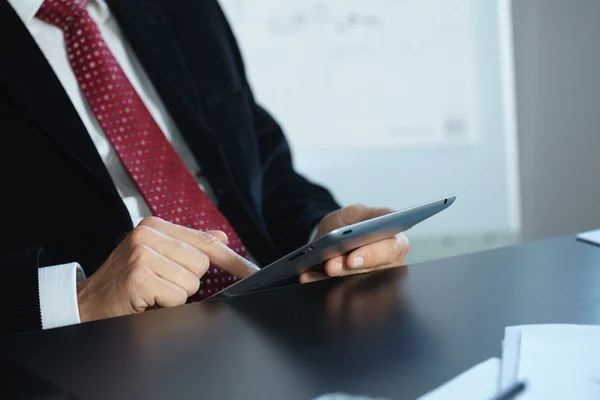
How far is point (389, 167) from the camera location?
7.32 feet

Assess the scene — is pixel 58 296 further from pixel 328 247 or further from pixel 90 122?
pixel 90 122

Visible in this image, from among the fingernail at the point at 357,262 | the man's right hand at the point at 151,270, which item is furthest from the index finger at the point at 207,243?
the fingernail at the point at 357,262

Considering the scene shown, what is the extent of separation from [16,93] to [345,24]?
58.6 inches

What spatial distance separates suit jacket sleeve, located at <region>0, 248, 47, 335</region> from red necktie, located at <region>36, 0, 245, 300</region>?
31 cm

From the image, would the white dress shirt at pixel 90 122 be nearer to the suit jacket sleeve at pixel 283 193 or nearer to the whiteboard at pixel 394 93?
the suit jacket sleeve at pixel 283 193

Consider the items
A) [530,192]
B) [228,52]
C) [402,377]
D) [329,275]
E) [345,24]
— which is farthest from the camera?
[530,192]

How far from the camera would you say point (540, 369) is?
0.42 meters

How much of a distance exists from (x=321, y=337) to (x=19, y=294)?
0.29 meters

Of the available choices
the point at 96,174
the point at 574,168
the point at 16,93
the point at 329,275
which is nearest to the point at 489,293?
the point at 329,275

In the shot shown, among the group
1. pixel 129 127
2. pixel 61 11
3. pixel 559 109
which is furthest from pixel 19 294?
pixel 559 109

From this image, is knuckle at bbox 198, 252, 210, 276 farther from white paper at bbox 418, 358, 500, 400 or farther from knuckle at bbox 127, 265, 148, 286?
white paper at bbox 418, 358, 500, 400

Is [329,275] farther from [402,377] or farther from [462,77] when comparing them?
[462,77]

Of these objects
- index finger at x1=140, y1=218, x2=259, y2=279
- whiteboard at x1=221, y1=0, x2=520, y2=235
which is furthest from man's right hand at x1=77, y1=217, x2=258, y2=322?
whiteboard at x1=221, y1=0, x2=520, y2=235

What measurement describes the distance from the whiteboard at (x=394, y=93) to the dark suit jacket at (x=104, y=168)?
910mm
